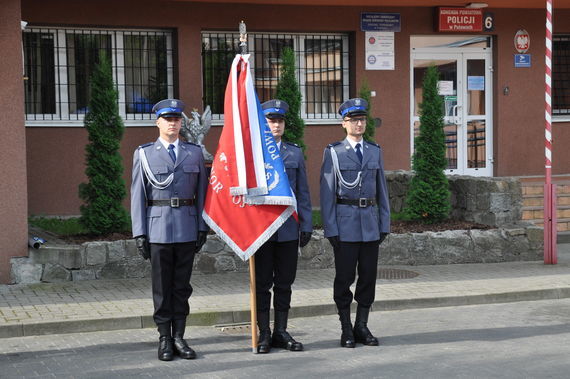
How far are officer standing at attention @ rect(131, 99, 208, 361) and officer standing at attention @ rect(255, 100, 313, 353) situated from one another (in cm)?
61

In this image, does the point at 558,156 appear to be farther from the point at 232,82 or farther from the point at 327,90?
the point at 232,82

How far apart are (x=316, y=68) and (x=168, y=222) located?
9.06 metres

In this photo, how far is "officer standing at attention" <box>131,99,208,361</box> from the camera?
7.33 m

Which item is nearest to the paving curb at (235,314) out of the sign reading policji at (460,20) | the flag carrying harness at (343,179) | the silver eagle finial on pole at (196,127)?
the flag carrying harness at (343,179)

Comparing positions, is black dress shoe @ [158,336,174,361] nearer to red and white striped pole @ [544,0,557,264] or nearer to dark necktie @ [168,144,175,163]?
dark necktie @ [168,144,175,163]

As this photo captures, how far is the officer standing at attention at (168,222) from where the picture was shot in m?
7.33

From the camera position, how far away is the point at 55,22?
560 inches

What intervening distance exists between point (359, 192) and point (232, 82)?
1.45 m

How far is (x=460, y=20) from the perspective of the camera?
639 inches

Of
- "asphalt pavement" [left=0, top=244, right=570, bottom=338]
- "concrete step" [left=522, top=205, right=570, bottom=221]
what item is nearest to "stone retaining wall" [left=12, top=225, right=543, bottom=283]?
"asphalt pavement" [left=0, top=244, right=570, bottom=338]

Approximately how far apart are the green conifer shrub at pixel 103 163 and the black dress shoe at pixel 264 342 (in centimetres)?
449

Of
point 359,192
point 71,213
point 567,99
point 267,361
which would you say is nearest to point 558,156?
point 567,99

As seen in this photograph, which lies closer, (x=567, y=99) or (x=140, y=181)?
(x=140, y=181)

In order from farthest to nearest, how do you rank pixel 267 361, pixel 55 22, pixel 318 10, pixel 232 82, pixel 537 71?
1. pixel 537 71
2. pixel 318 10
3. pixel 55 22
4. pixel 232 82
5. pixel 267 361
